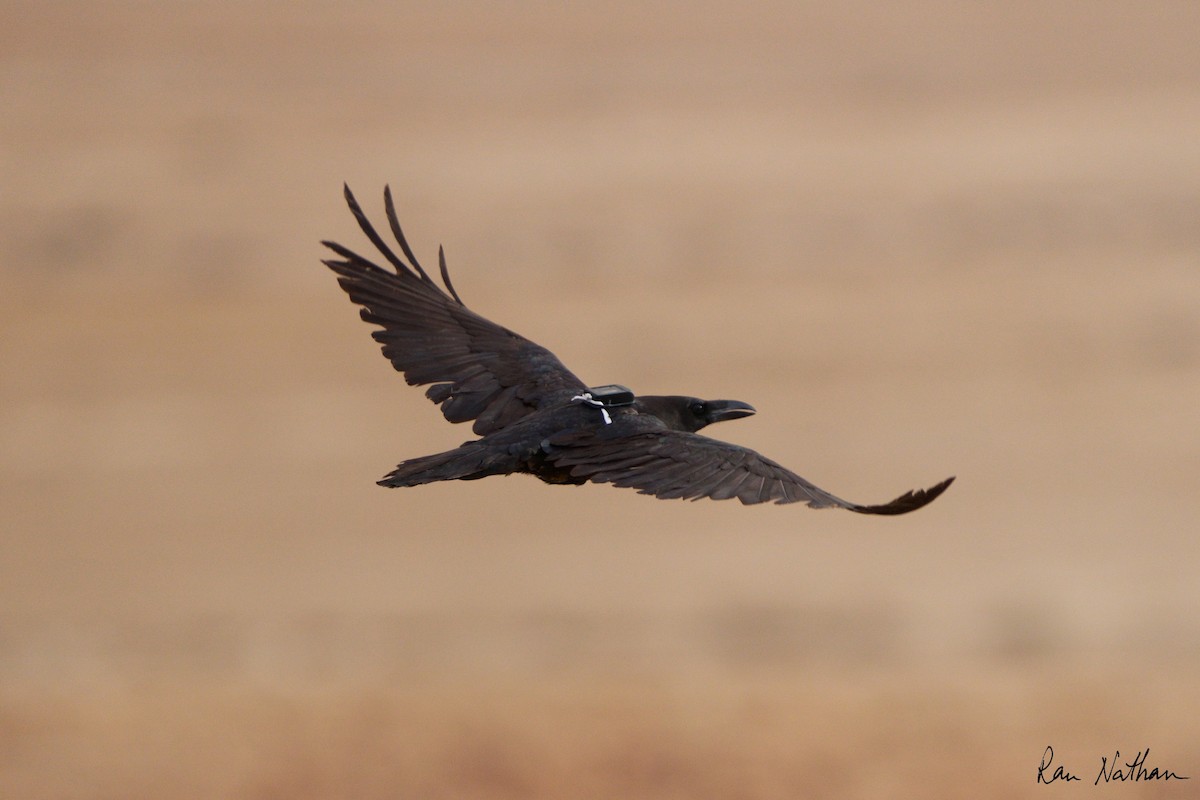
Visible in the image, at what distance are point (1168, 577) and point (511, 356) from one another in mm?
10099

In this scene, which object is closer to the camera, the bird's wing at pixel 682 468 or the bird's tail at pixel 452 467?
the bird's wing at pixel 682 468

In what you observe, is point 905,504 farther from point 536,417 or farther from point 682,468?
point 536,417

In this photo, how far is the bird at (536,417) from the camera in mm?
9617

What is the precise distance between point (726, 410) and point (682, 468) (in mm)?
1691

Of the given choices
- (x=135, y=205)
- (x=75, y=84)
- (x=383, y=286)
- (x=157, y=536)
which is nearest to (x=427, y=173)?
(x=135, y=205)

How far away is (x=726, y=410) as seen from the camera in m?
11.4

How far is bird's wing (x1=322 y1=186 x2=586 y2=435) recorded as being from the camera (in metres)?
11.1

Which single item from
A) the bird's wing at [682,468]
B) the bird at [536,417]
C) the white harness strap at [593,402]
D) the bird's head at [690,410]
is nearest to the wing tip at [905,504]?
the bird at [536,417]

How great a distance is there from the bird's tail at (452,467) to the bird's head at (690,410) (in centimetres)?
112

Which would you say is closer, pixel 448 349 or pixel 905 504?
pixel 905 504
